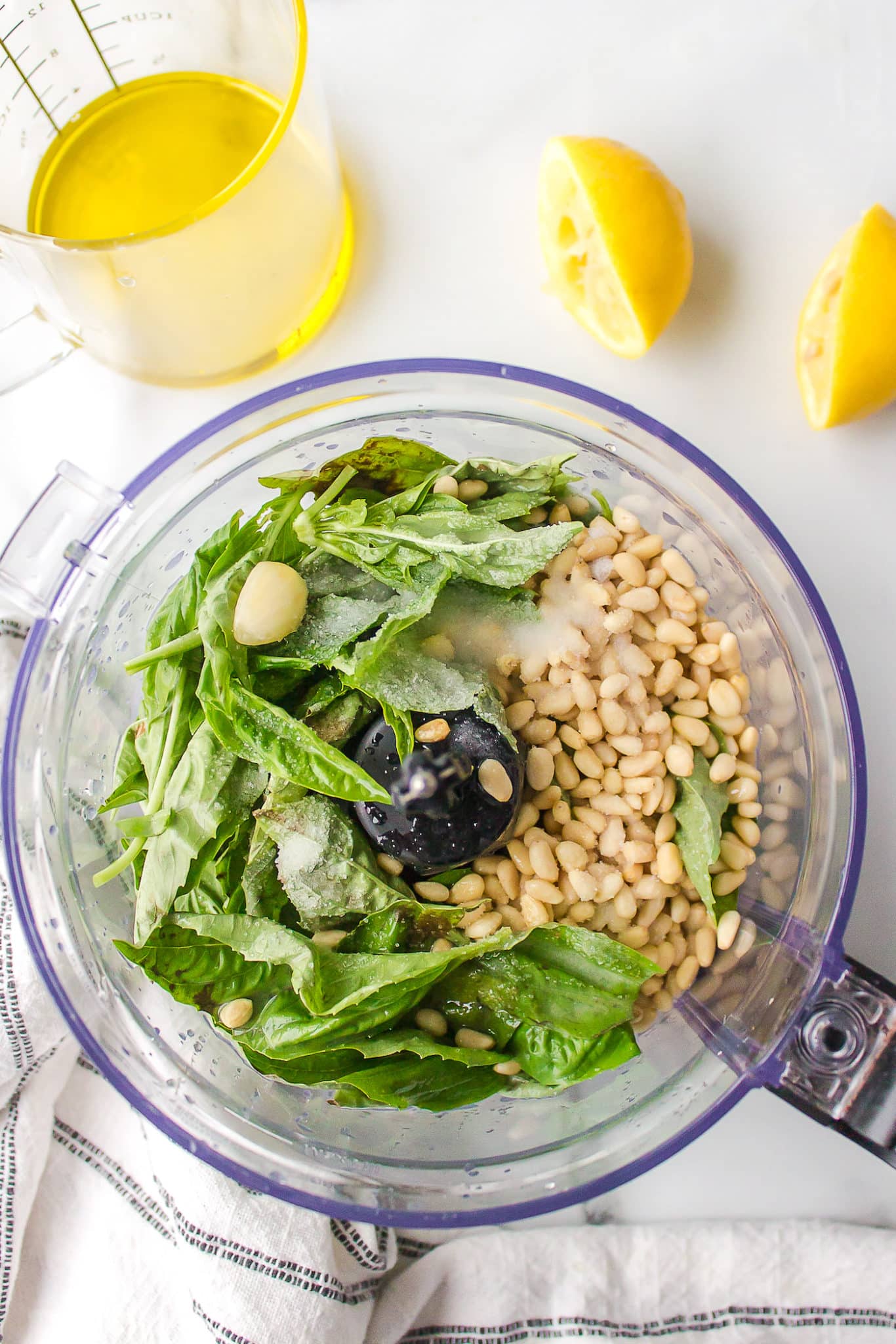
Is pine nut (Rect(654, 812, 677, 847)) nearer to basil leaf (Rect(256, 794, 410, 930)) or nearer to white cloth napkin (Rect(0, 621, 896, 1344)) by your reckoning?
basil leaf (Rect(256, 794, 410, 930))

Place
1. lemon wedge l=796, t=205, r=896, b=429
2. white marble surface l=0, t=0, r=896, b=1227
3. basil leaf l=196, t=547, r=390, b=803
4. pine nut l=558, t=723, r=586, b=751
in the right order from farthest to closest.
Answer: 1. white marble surface l=0, t=0, r=896, b=1227
2. lemon wedge l=796, t=205, r=896, b=429
3. pine nut l=558, t=723, r=586, b=751
4. basil leaf l=196, t=547, r=390, b=803

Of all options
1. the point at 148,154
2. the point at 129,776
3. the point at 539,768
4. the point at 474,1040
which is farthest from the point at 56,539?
the point at 474,1040

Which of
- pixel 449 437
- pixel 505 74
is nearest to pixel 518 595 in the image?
pixel 449 437

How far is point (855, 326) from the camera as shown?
118 centimetres

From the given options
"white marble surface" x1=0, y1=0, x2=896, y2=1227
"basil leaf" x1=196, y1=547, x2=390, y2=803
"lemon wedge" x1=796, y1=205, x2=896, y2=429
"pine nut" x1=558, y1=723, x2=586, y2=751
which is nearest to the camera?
"basil leaf" x1=196, y1=547, x2=390, y2=803

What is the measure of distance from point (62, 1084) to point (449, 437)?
2.81ft

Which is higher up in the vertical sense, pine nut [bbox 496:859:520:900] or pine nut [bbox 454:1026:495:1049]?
pine nut [bbox 496:859:520:900]

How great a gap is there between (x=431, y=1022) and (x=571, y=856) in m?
0.21

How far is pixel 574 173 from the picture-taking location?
3.98 ft

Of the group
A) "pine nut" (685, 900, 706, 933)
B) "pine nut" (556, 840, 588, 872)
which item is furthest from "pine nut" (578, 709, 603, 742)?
"pine nut" (685, 900, 706, 933)

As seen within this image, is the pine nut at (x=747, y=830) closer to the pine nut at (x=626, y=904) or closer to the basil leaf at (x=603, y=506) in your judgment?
the pine nut at (x=626, y=904)

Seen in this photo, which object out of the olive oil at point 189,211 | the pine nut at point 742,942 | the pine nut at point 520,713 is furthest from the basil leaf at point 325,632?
the pine nut at point 742,942

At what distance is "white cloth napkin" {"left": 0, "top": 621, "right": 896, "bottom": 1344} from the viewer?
123cm

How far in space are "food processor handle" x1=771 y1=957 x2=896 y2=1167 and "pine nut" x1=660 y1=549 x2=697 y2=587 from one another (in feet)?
1.29
